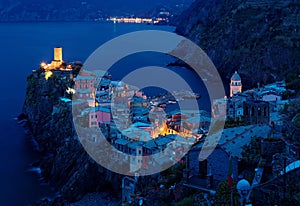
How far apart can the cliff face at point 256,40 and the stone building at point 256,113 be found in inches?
653

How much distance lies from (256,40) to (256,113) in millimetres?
26122

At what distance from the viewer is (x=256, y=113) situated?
10.8 meters

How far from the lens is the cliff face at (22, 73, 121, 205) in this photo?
1374 cm

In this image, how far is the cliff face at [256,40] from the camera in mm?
31344

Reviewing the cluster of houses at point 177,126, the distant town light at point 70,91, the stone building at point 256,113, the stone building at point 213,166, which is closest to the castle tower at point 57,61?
the cluster of houses at point 177,126

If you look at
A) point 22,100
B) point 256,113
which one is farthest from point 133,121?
point 22,100

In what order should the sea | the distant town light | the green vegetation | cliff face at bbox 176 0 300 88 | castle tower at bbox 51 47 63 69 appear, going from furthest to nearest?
cliff face at bbox 176 0 300 88, castle tower at bbox 51 47 63 69, the distant town light, the sea, the green vegetation

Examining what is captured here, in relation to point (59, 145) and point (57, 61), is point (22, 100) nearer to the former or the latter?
point (57, 61)

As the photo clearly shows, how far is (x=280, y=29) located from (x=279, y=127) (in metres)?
27.6

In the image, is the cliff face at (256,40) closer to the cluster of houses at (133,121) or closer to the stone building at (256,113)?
the cluster of houses at (133,121)

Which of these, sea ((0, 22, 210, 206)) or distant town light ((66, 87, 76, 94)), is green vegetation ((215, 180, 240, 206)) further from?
distant town light ((66, 87, 76, 94))

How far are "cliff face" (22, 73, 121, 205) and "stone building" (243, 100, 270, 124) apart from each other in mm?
4027

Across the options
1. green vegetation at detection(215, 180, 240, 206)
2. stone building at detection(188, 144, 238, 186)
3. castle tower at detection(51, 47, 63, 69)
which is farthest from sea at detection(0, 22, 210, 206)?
green vegetation at detection(215, 180, 240, 206)

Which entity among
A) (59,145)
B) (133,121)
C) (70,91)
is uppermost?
(70,91)
